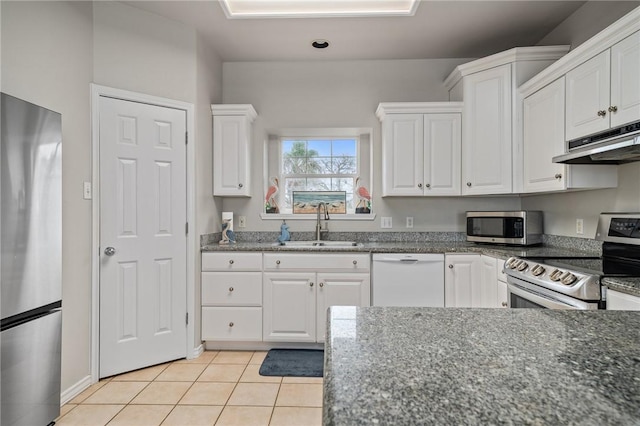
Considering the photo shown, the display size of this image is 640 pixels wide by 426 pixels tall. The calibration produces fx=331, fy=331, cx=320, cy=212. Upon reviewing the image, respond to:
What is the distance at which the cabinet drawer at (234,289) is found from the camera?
109 inches

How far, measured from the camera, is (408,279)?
2.71 meters

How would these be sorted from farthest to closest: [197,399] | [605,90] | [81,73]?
[81,73] → [197,399] → [605,90]

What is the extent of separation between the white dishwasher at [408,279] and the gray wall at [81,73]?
151 cm

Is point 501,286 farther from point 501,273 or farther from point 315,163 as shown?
point 315,163

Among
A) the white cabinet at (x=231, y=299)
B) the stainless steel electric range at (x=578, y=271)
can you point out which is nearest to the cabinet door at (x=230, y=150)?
the white cabinet at (x=231, y=299)

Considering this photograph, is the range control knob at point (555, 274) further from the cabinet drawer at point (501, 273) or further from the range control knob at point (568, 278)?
the cabinet drawer at point (501, 273)

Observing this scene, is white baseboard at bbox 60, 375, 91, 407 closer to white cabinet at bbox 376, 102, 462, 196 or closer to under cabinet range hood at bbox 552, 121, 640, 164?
white cabinet at bbox 376, 102, 462, 196

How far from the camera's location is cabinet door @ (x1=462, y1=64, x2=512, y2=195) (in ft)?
8.78

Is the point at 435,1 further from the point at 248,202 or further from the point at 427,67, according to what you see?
the point at 248,202

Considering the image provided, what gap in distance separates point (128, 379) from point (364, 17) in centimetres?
319

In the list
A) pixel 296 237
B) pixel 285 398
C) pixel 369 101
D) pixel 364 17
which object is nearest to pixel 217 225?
pixel 296 237

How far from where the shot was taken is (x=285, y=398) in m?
2.10

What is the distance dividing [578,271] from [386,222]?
5.88ft

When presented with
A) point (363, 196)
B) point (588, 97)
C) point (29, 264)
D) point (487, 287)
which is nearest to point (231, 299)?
point (29, 264)
